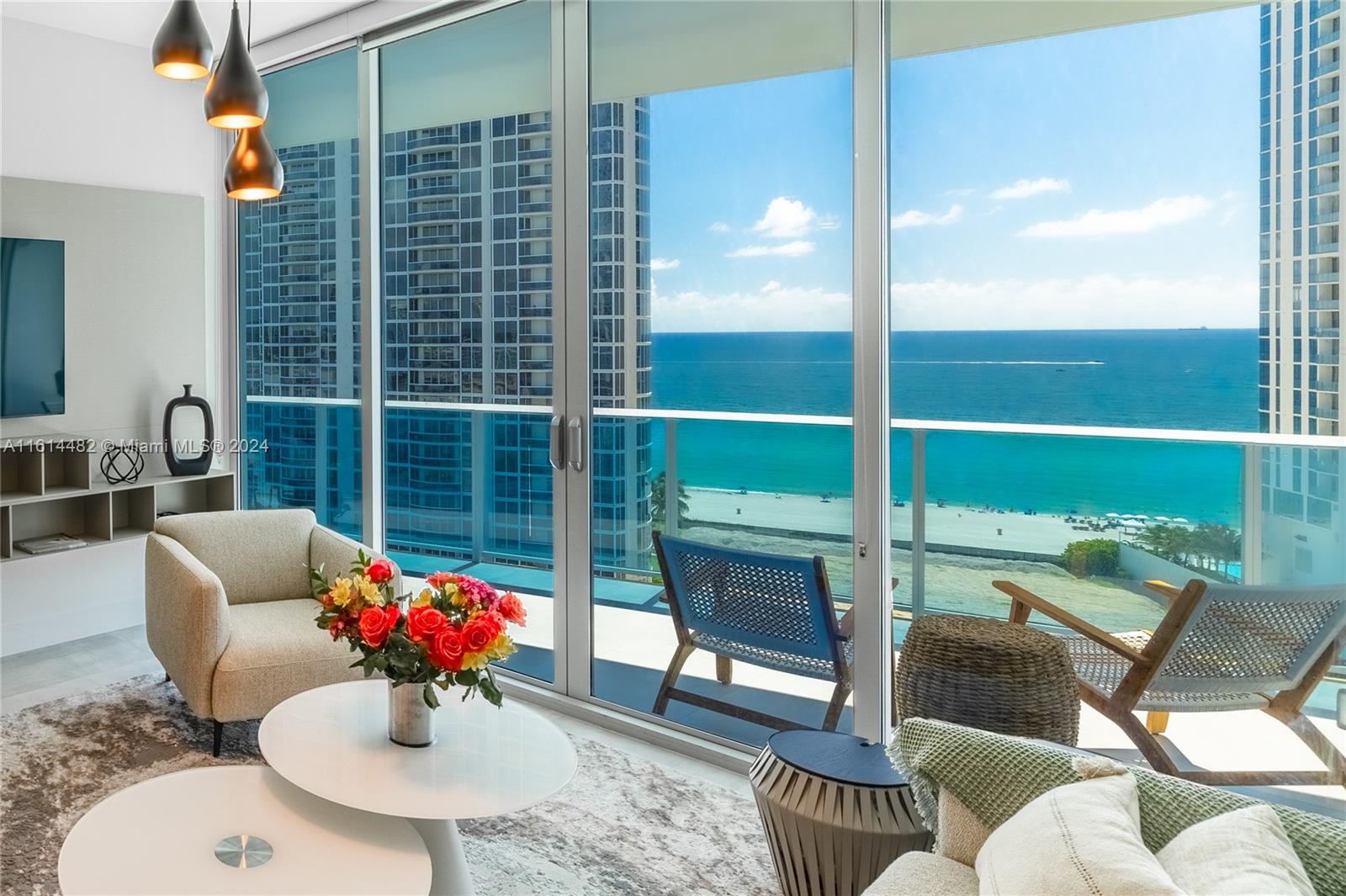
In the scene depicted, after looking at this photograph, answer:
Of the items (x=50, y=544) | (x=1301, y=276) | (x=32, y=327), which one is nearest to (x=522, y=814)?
(x=1301, y=276)

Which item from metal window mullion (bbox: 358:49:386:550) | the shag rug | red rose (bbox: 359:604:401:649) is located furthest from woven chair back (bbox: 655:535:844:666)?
metal window mullion (bbox: 358:49:386:550)

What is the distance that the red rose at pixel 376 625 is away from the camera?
6.47 ft

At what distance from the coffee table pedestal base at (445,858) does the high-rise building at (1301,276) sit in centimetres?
204

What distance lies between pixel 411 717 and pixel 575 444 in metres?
1.41

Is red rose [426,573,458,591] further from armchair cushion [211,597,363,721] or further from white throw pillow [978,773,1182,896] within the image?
white throw pillow [978,773,1182,896]

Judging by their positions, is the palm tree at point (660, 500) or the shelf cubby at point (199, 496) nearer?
the palm tree at point (660, 500)

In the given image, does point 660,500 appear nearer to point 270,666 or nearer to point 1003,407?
point 1003,407

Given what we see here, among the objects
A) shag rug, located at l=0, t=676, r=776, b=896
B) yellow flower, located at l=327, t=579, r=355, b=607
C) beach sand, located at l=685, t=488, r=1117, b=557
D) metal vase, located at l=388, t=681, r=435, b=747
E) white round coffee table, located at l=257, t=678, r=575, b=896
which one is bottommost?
shag rug, located at l=0, t=676, r=776, b=896

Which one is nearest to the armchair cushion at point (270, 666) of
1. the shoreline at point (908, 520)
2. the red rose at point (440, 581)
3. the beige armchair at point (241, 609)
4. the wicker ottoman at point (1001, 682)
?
the beige armchair at point (241, 609)

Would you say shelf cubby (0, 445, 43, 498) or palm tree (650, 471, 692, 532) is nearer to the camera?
palm tree (650, 471, 692, 532)

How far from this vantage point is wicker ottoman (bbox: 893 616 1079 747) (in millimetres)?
2078

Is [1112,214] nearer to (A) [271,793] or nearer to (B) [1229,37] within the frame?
(B) [1229,37]

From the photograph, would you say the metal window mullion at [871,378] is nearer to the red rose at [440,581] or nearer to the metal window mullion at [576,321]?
the metal window mullion at [576,321]

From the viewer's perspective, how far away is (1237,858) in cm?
121
